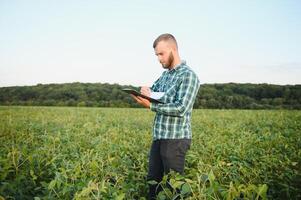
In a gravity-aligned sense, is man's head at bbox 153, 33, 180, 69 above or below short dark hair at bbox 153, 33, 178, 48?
below

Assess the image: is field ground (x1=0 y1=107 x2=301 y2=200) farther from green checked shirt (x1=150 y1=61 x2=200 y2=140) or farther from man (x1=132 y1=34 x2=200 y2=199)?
green checked shirt (x1=150 y1=61 x2=200 y2=140)

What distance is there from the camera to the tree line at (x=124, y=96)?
1368 inches

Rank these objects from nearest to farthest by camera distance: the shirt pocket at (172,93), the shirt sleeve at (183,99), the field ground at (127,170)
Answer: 1. the field ground at (127,170)
2. the shirt sleeve at (183,99)
3. the shirt pocket at (172,93)

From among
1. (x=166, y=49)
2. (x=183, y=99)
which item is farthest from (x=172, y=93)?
(x=166, y=49)

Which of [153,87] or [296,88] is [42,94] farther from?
[153,87]

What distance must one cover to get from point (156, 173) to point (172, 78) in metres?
0.92

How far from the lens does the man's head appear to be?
264cm

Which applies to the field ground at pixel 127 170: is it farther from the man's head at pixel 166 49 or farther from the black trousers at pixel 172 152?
the man's head at pixel 166 49

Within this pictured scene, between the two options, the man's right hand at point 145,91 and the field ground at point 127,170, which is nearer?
the field ground at point 127,170

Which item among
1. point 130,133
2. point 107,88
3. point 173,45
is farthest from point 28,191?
point 107,88

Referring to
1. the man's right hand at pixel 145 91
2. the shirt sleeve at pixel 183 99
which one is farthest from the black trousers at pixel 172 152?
the man's right hand at pixel 145 91

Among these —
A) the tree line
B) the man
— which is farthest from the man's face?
the tree line

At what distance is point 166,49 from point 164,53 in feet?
0.14

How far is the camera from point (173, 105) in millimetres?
2572
